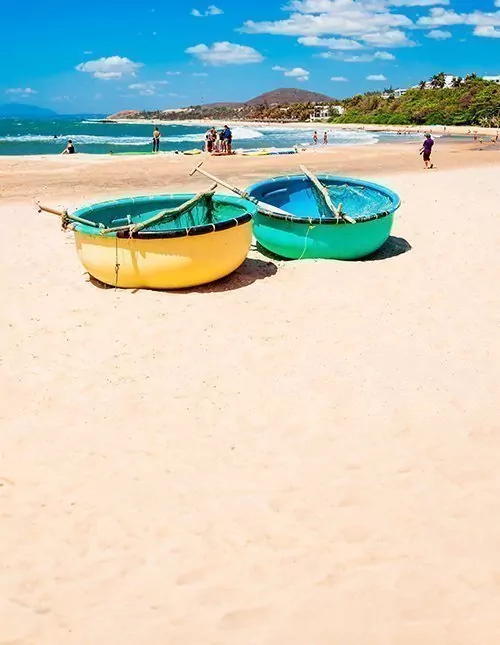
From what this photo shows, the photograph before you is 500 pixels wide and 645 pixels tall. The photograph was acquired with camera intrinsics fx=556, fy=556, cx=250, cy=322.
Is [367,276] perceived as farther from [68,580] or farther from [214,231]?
[68,580]

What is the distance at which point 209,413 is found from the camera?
4.71 metres

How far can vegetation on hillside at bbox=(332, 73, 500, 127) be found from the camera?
242 feet

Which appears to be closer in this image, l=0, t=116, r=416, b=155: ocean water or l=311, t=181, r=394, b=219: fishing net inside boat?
l=311, t=181, r=394, b=219: fishing net inside boat

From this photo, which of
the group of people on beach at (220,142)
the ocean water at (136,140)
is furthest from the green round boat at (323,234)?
the ocean water at (136,140)

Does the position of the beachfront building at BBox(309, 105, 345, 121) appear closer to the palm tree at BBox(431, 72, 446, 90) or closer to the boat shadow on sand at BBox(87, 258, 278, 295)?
the palm tree at BBox(431, 72, 446, 90)

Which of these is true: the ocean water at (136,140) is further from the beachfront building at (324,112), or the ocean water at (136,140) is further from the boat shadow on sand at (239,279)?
the beachfront building at (324,112)

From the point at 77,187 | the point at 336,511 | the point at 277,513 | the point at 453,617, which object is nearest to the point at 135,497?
the point at 277,513

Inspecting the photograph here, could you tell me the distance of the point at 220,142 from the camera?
97.6 ft

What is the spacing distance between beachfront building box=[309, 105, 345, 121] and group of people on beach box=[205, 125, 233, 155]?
252 ft

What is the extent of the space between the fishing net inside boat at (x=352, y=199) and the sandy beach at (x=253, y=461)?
2371mm

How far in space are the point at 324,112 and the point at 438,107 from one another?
32.6 meters

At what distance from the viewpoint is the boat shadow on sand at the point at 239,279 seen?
290 inches

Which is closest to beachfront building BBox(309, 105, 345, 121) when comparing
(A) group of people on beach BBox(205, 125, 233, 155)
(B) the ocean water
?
(B) the ocean water

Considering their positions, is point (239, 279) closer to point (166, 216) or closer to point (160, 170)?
point (166, 216)
